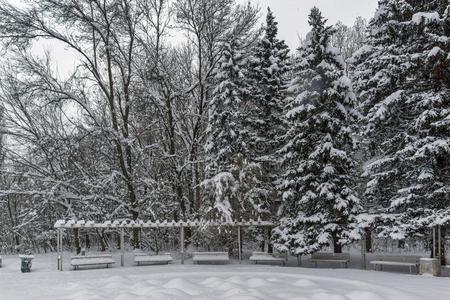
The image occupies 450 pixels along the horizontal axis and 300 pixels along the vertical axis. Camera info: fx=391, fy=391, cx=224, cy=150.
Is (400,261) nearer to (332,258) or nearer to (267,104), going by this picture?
(332,258)

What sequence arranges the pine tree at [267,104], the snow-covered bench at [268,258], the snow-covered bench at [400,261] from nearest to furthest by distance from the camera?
the snow-covered bench at [400,261], the snow-covered bench at [268,258], the pine tree at [267,104]

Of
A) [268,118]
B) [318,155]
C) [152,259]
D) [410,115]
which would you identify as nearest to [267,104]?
[268,118]

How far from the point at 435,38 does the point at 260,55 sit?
328 inches

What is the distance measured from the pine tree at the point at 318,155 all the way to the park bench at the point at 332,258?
0.45 meters

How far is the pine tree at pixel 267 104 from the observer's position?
18516mm

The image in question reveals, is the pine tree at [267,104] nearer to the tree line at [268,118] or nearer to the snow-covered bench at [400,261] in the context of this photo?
the tree line at [268,118]

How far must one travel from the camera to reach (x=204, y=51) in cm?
2280

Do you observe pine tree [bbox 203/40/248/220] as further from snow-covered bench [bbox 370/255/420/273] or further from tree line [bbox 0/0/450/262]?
snow-covered bench [bbox 370/255/420/273]

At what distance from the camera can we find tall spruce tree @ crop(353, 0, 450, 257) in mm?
13008

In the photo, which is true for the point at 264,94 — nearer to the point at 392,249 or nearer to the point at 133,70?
the point at 133,70

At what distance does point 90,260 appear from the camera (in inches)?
625

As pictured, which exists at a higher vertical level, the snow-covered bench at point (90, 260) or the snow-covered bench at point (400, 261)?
the snow-covered bench at point (400, 261)

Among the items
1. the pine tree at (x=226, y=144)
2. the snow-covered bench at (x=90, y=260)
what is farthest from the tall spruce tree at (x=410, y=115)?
the snow-covered bench at (x=90, y=260)

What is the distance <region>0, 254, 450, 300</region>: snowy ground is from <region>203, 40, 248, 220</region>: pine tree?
302 centimetres
